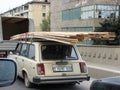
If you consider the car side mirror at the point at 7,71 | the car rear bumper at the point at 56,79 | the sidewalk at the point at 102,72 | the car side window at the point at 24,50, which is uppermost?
the car side mirror at the point at 7,71

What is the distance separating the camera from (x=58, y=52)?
11094 millimetres

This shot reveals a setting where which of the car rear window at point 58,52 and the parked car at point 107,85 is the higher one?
the parked car at point 107,85

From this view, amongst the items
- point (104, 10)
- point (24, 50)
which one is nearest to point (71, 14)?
point (104, 10)

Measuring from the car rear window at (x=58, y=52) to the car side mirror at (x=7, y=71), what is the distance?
282 inches

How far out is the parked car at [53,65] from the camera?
1056 cm

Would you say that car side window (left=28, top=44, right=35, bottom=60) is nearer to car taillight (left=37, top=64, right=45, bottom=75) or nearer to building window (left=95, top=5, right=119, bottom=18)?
car taillight (left=37, top=64, right=45, bottom=75)

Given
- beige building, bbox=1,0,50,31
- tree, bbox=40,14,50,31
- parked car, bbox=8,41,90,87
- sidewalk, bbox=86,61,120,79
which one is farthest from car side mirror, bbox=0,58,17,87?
beige building, bbox=1,0,50,31

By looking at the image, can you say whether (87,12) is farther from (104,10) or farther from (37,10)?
(37,10)

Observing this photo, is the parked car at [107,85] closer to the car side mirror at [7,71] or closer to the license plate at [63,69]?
the car side mirror at [7,71]

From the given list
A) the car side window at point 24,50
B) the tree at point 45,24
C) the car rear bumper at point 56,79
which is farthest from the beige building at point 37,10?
the car rear bumper at point 56,79

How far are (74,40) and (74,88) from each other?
2.18m

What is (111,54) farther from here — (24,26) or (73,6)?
(73,6)

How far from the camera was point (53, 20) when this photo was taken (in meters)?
87.1

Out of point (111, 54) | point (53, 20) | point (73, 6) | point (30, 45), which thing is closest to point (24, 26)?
point (111, 54)
